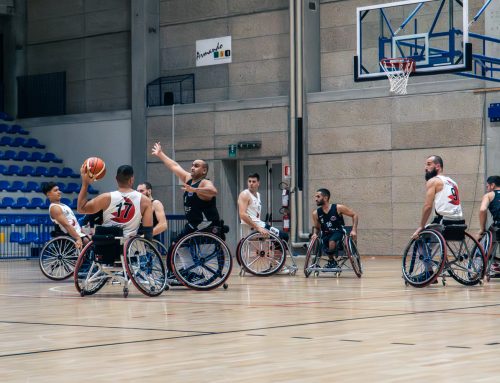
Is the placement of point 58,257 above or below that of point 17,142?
below

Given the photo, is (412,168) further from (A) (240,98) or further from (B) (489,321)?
(B) (489,321)

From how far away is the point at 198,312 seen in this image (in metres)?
9.34

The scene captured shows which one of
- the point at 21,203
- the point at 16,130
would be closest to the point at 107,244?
the point at 21,203

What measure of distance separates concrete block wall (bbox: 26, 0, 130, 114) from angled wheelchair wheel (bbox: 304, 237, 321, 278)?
48.7ft

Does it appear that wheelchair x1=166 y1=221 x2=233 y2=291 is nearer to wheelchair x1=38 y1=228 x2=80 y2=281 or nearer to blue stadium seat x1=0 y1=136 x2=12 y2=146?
wheelchair x1=38 y1=228 x2=80 y2=281

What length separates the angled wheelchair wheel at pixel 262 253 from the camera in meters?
15.9

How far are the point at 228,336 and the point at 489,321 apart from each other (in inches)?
89.7

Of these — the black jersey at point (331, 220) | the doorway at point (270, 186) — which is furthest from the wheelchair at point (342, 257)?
the doorway at point (270, 186)

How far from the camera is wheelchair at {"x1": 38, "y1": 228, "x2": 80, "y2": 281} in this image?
1606 centimetres

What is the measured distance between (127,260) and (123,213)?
1.87 feet

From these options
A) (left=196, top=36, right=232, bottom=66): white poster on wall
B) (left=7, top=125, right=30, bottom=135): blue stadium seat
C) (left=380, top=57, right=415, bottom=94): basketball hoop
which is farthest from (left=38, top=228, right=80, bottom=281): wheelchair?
(left=7, top=125, right=30, bottom=135): blue stadium seat

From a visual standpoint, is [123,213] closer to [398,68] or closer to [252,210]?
[252,210]

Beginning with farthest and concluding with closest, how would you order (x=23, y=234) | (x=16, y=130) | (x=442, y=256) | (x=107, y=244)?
(x=16, y=130), (x=23, y=234), (x=442, y=256), (x=107, y=244)

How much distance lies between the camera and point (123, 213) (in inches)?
451
